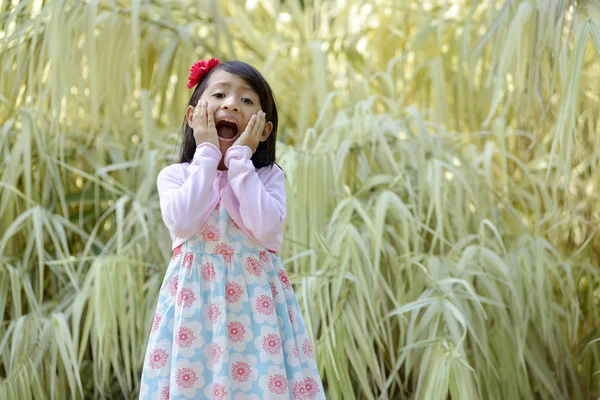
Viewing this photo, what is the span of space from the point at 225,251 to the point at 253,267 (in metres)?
0.05

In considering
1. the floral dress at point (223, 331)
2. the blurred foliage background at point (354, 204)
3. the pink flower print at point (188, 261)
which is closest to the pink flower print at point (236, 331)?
the floral dress at point (223, 331)

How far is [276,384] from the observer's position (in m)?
1.11

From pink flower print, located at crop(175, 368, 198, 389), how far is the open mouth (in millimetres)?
338

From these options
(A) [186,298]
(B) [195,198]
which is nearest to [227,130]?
(B) [195,198]

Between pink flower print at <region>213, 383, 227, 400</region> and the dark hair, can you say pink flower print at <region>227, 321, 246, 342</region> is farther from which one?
the dark hair

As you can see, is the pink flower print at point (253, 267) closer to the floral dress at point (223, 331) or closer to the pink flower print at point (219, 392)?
the floral dress at point (223, 331)

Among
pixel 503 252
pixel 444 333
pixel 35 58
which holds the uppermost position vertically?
pixel 35 58

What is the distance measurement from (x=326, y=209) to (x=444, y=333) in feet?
1.27

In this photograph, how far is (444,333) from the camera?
1.63 meters

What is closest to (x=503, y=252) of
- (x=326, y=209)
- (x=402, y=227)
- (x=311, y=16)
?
(x=402, y=227)

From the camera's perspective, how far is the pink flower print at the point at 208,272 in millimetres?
1147

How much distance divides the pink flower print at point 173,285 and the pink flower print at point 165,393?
0.13m

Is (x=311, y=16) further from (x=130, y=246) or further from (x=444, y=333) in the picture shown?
(x=444, y=333)

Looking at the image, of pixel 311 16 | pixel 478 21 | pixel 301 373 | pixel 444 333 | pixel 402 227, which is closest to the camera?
pixel 301 373
